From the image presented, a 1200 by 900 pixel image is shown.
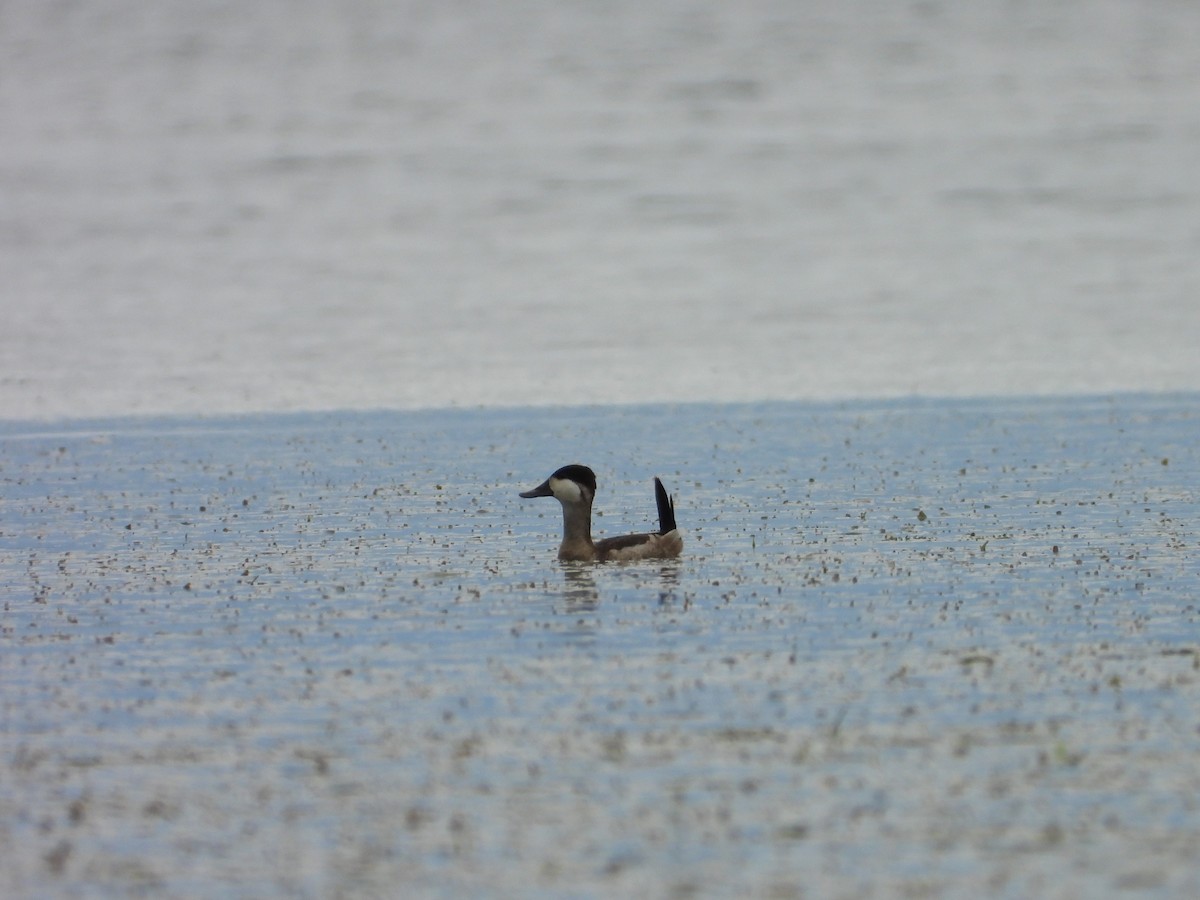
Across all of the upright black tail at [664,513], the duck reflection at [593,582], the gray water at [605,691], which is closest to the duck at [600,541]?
the upright black tail at [664,513]

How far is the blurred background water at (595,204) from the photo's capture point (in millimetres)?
43406

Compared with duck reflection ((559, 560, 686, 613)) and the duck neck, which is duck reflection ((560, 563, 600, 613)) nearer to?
duck reflection ((559, 560, 686, 613))

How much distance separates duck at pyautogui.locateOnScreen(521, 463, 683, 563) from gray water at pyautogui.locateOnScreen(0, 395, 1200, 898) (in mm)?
299

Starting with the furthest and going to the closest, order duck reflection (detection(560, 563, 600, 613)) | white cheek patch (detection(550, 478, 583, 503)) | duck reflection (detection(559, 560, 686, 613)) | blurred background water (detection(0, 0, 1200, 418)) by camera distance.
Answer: blurred background water (detection(0, 0, 1200, 418)) < white cheek patch (detection(550, 478, 583, 503)) < duck reflection (detection(559, 560, 686, 613)) < duck reflection (detection(560, 563, 600, 613))

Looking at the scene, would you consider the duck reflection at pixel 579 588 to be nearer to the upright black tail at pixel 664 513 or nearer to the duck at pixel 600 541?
the duck at pixel 600 541

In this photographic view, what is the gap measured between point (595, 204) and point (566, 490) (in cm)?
5655

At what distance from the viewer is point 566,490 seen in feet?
67.9

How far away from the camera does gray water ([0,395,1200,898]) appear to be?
10891mm

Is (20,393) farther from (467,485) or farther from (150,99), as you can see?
(150,99)

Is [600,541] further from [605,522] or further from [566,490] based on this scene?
[605,522]

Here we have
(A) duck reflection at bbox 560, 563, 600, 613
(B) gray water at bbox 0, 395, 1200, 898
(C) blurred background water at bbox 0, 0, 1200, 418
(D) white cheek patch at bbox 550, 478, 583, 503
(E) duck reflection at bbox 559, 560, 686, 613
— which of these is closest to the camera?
(B) gray water at bbox 0, 395, 1200, 898

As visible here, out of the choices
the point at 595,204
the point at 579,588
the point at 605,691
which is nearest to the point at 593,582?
the point at 579,588

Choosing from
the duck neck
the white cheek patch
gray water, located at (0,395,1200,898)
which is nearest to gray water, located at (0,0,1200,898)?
gray water, located at (0,395,1200,898)

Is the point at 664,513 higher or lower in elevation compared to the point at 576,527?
higher
